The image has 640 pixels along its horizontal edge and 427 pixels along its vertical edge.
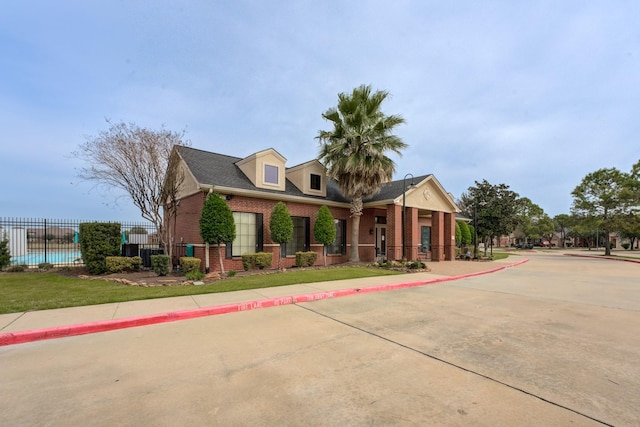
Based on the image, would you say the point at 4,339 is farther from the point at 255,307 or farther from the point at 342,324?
the point at 342,324

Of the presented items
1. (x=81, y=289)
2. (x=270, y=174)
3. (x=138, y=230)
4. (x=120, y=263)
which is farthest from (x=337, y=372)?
(x=138, y=230)

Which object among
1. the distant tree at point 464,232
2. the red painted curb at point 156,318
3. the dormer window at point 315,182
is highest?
the dormer window at point 315,182

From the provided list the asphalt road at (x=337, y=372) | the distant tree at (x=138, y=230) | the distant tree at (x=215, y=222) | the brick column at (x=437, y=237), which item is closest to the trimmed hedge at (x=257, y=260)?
the distant tree at (x=215, y=222)

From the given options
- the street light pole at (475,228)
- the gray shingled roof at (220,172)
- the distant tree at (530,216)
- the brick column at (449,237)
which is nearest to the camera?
the gray shingled roof at (220,172)

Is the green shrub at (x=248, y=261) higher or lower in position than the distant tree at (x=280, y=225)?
lower

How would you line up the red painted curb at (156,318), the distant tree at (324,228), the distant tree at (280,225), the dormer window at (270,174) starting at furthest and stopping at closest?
the distant tree at (324,228) → the dormer window at (270,174) → the distant tree at (280,225) → the red painted curb at (156,318)

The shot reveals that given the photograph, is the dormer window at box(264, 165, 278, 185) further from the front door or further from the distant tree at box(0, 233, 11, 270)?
the distant tree at box(0, 233, 11, 270)

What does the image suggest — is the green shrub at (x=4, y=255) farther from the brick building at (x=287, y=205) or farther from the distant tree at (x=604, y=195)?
the distant tree at (x=604, y=195)

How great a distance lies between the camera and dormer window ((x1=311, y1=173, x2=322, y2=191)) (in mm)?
19062

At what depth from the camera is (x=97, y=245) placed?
12984mm

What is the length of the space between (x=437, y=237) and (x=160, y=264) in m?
19.0

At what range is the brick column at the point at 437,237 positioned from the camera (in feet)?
76.9

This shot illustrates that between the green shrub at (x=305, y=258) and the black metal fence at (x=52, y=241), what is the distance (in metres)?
7.06

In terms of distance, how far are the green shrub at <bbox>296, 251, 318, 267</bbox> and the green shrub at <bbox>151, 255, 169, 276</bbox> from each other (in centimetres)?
625
